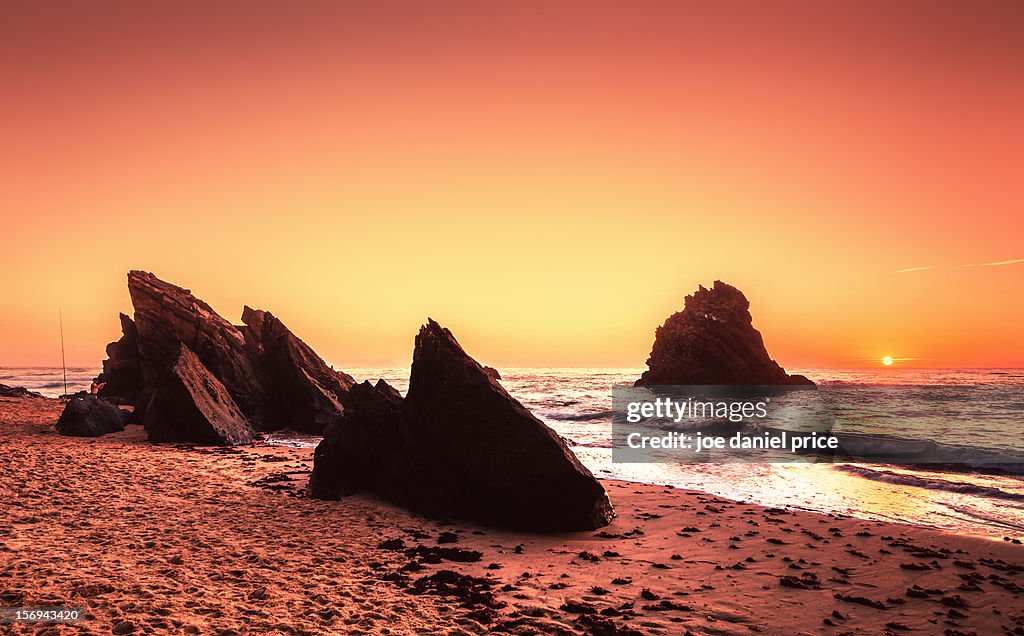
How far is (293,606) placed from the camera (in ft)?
21.6

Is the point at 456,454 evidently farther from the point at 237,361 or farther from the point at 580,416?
the point at 580,416

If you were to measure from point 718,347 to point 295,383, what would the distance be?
36086 mm

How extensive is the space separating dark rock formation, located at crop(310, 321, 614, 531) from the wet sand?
52 cm

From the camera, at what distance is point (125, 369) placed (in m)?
32.2

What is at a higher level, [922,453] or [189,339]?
[189,339]

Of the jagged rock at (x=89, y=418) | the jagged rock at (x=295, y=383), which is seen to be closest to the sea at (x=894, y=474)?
→ the jagged rock at (x=295, y=383)

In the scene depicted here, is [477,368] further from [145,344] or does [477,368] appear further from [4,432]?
[145,344]

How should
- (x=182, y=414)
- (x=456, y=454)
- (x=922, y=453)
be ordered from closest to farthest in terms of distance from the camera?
(x=456, y=454), (x=182, y=414), (x=922, y=453)

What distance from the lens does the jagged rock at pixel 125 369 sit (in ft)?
105

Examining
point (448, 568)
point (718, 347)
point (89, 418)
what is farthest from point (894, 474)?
point (718, 347)

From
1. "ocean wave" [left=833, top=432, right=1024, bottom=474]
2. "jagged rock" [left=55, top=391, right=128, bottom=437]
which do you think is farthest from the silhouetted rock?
"ocean wave" [left=833, top=432, right=1024, bottom=474]

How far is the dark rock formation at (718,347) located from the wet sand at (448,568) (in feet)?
125

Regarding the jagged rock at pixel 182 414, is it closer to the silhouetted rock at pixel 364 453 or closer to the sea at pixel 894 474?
the sea at pixel 894 474

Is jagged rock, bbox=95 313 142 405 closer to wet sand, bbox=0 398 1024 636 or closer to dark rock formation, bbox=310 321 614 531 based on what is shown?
wet sand, bbox=0 398 1024 636
